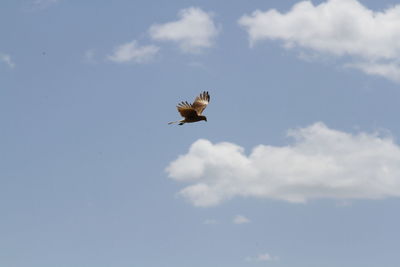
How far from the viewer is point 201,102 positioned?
4575 cm

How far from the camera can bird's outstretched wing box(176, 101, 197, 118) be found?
43.2 metres

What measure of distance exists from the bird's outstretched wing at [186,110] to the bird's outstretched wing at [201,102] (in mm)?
903

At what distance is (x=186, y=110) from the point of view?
43.3 metres

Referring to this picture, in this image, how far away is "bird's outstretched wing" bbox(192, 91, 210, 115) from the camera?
44875 mm

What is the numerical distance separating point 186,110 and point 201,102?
2.74m

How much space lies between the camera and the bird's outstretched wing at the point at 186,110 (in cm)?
4316

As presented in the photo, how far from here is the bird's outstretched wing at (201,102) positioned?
1767 inches

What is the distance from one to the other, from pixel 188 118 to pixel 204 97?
3.08 meters

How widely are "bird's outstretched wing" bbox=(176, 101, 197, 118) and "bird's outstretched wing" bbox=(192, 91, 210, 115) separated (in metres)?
0.90

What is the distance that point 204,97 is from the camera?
46188 millimetres

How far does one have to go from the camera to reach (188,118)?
144ft
